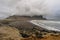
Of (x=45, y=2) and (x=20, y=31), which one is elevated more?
(x=45, y=2)

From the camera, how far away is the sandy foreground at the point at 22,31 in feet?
5.48

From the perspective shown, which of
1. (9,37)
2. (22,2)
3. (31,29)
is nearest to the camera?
(9,37)

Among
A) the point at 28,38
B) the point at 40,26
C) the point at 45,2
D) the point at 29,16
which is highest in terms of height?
the point at 45,2

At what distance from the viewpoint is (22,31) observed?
5.64ft

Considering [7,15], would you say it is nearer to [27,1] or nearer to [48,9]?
[27,1]

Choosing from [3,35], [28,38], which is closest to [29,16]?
[28,38]

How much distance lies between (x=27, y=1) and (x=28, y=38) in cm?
53

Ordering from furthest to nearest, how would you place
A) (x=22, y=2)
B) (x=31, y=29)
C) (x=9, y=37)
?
(x=22, y=2)
(x=31, y=29)
(x=9, y=37)

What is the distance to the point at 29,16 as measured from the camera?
1.82m

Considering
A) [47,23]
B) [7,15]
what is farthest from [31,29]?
[7,15]

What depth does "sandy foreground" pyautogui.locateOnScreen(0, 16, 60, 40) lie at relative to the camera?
1.67m

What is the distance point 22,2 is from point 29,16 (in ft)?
0.74

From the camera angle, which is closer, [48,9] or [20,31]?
[20,31]

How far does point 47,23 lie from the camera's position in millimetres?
1852
